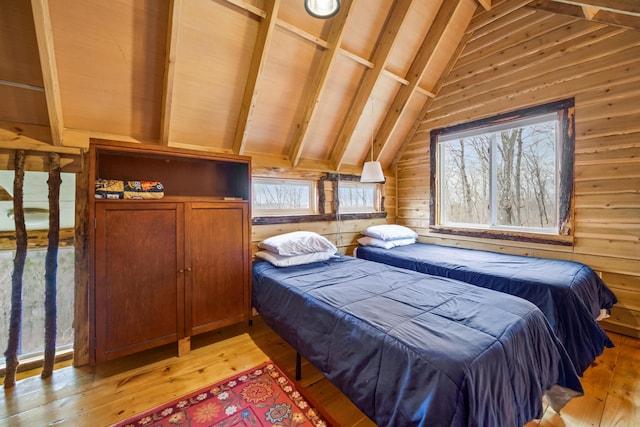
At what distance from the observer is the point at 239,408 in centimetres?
162

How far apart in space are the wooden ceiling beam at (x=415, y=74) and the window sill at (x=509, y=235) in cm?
144

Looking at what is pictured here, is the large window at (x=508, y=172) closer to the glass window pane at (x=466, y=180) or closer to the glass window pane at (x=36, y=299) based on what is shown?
the glass window pane at (x=466, y=180)

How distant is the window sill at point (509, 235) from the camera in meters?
2.75

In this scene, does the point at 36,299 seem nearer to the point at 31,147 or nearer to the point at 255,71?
the point at 31,147

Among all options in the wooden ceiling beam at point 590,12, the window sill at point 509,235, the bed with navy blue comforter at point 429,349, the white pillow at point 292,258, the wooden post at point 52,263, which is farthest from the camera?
the window sill at point 509,235

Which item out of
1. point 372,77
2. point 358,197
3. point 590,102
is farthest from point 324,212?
point 590,102

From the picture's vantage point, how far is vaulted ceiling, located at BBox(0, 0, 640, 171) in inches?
69.2

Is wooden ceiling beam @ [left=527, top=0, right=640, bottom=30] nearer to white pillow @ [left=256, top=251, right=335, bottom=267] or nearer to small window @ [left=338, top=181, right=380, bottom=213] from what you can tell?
small window @ [left=338, top=181, right=380, bottom=213]

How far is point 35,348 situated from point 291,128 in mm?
2980

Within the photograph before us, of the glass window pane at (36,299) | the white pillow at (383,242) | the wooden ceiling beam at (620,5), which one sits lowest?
the glass window pane at (36,299)

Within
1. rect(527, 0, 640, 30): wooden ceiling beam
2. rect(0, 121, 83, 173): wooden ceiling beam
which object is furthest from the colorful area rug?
rect(527, 0, 640, 30): wooden ceiling beam

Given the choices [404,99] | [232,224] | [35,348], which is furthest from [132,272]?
[404,99]

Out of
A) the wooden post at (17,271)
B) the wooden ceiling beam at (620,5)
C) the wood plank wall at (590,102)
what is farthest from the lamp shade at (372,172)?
the wooden post at (17,271)

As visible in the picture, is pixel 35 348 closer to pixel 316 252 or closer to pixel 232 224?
A: pixel 232 224
